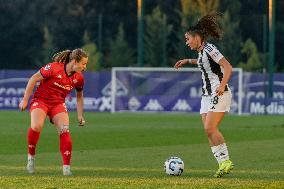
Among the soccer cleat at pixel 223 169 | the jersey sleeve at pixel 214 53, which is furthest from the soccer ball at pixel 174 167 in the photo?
the jersey sleeve at pixel 214 53

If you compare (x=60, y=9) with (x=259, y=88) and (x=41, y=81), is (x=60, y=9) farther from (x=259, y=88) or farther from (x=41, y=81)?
(x=41, y=81)

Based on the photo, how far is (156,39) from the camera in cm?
6938

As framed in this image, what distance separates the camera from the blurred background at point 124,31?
6594 cm

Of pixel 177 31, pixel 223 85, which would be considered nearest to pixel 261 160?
pixel 223 85

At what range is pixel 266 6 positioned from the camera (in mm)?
73500

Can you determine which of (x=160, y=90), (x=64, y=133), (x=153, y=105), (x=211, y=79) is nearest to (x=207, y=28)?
(x=211, y=79)

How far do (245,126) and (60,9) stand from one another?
4910 cm

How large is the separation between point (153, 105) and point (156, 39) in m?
25.1

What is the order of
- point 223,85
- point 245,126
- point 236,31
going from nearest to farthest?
point 223,85, point 245,126, point 236,31

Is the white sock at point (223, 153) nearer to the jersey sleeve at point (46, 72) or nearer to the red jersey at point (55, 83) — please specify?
the red jersey at point (55, 83)

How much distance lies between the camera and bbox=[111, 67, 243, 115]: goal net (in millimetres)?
44312

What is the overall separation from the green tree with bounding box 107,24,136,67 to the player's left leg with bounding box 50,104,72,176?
53390 millimetres

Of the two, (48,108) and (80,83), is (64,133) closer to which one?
(48,108)

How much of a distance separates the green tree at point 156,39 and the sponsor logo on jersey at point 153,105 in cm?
2300
